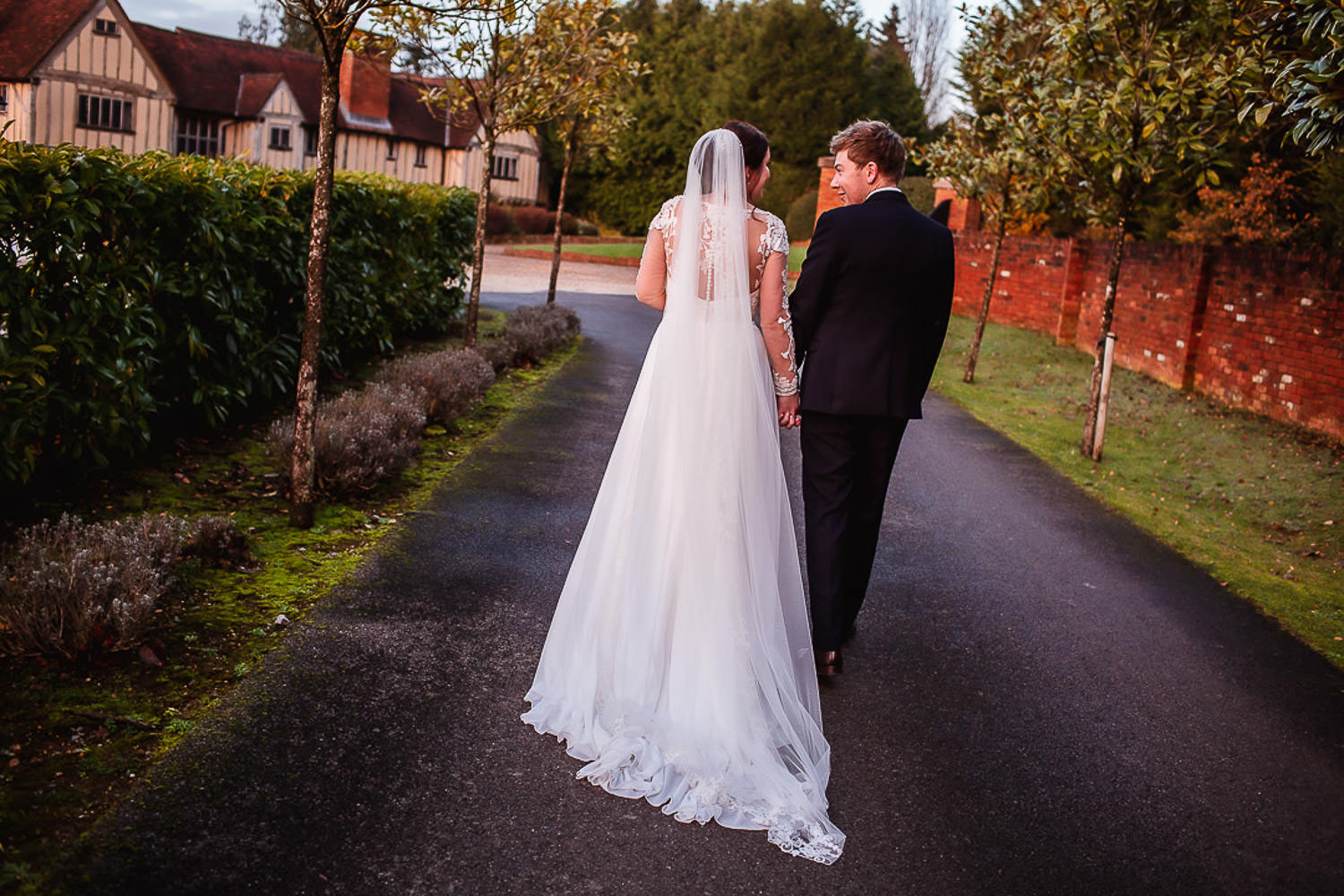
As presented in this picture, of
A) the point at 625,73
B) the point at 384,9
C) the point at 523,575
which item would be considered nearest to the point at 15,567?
the point at 523,575

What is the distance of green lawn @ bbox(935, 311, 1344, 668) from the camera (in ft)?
23.2

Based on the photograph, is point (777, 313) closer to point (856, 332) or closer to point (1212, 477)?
point (856, 332)

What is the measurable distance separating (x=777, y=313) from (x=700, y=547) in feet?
3.51

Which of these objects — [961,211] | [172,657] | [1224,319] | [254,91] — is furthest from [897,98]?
[172,657]

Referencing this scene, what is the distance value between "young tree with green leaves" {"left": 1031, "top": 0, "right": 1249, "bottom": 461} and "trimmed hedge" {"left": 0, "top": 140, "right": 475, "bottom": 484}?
699 centimetres

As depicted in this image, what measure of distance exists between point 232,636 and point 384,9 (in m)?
3.64

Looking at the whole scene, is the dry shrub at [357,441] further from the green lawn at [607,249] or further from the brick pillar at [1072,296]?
the green lawn at [607,249]

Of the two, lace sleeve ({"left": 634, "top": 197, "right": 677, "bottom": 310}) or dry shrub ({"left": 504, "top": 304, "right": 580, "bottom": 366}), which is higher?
lace sleeve ({"left": 634, "top": 197, "right": 677, "bottom": 310})

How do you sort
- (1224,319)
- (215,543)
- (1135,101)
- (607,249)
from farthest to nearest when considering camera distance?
(607,249) → (1224,319) → (1135,101) → (215,543)

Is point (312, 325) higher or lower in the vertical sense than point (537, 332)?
higher

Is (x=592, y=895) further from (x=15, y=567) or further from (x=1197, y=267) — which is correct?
(x=1197, y=267)

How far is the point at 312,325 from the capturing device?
620 cm

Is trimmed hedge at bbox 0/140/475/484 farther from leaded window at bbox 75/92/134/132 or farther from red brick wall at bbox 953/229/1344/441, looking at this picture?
leaded window at bbox 75/92/134/132

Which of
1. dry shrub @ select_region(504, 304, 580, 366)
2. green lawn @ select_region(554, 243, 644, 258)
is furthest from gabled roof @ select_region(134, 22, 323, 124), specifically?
dry shrub @ select_region(504, 304, 580, 366)
